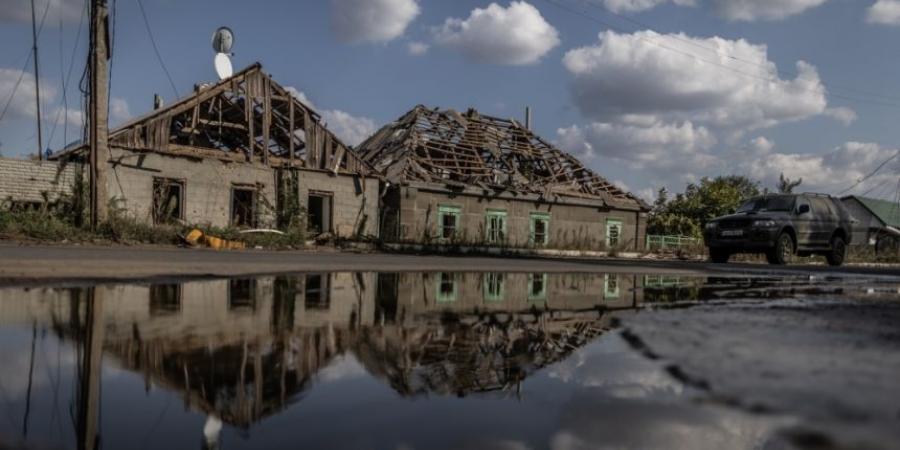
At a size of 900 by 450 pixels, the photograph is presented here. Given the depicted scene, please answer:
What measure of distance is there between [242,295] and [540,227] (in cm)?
2275

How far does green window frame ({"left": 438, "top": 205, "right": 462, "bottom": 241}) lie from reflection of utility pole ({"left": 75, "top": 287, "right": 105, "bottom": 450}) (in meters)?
19.9

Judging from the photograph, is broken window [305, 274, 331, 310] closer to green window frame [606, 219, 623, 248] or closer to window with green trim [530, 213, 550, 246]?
window with green trim [530, 213, 550, 246]

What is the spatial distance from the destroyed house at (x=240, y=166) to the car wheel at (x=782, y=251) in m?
13.5

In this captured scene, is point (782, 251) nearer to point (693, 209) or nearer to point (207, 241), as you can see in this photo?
point (207, 241)

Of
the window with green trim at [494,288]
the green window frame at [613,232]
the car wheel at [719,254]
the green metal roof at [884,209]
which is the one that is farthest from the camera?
the green metal roof at [884,209]

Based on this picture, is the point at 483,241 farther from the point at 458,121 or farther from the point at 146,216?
the point at 146,216

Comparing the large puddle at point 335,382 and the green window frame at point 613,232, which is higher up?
the green window frame at point 613,232

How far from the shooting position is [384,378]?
1965 mm

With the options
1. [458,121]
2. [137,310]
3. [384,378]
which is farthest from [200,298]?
[458,121]

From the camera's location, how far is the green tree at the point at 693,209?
1583 inches

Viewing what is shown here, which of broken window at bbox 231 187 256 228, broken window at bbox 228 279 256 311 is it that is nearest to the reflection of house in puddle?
broken window at bbox 228 279 256 311

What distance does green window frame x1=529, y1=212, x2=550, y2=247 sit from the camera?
26.0 m

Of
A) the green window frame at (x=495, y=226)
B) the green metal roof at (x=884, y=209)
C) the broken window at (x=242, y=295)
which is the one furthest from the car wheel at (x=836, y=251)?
the green metal roof at (x=884, y=209)

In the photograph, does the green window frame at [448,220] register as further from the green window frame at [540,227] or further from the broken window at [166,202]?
the broken window at [166,202]
